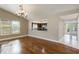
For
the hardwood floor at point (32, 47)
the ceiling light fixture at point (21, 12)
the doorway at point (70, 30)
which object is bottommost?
the hardwood floor at point (32, 47)

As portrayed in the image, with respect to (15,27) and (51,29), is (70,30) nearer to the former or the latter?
(51,29)

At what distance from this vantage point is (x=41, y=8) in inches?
86.4

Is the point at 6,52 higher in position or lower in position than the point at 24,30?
lower

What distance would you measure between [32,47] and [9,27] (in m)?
0.66

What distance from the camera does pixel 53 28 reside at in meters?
2.29

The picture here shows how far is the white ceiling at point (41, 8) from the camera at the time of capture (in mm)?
2102

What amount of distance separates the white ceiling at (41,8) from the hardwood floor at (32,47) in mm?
558

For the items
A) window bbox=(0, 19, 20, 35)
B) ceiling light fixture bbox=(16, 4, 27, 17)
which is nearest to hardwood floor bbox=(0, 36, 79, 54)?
window bbox=(0, 19, 20, 35)

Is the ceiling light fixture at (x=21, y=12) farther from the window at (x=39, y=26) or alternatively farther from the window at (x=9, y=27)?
the window at (x=39, y=26)

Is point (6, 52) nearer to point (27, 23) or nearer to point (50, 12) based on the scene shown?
point (27, 23)

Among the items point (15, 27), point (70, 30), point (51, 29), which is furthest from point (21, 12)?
point (70, 30)

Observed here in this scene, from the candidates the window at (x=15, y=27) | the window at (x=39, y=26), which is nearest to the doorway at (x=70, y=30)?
the window at (x=39, y=26)
